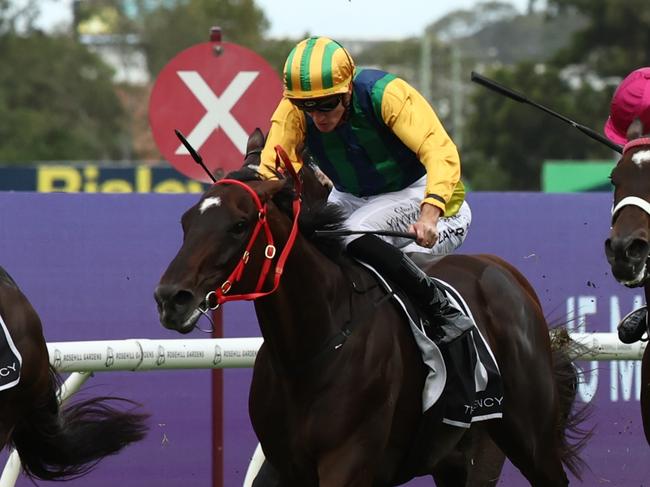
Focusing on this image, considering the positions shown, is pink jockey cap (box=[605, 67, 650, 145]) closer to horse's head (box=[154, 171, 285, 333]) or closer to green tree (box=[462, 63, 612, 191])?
horse's head (box=[154, 171, 285, 333])

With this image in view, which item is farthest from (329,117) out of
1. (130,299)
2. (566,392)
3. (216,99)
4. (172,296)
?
(216,99)

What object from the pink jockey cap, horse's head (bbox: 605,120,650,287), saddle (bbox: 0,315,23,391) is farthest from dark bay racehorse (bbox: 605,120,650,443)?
saddle (bbox: 0,315,23,391)

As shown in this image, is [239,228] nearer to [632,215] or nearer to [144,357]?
[632,215]

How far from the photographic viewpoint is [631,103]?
5812mm

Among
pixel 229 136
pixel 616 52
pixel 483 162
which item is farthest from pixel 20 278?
pixel 616 52

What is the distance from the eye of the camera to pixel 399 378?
5.54m

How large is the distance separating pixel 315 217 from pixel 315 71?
0.53 m

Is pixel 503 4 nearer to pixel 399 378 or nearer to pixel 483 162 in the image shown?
pixel 483 162

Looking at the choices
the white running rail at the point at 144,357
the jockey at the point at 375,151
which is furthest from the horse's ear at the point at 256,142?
the white running rail at the point at 144,357

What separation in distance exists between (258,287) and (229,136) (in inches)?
115

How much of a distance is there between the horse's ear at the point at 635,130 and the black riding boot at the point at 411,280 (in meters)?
0.94

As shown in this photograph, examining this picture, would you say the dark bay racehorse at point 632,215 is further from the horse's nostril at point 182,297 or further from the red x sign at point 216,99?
the red x sign at point 216,99

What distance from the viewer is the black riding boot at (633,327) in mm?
6172

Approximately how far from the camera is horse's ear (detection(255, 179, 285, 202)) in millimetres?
5113
